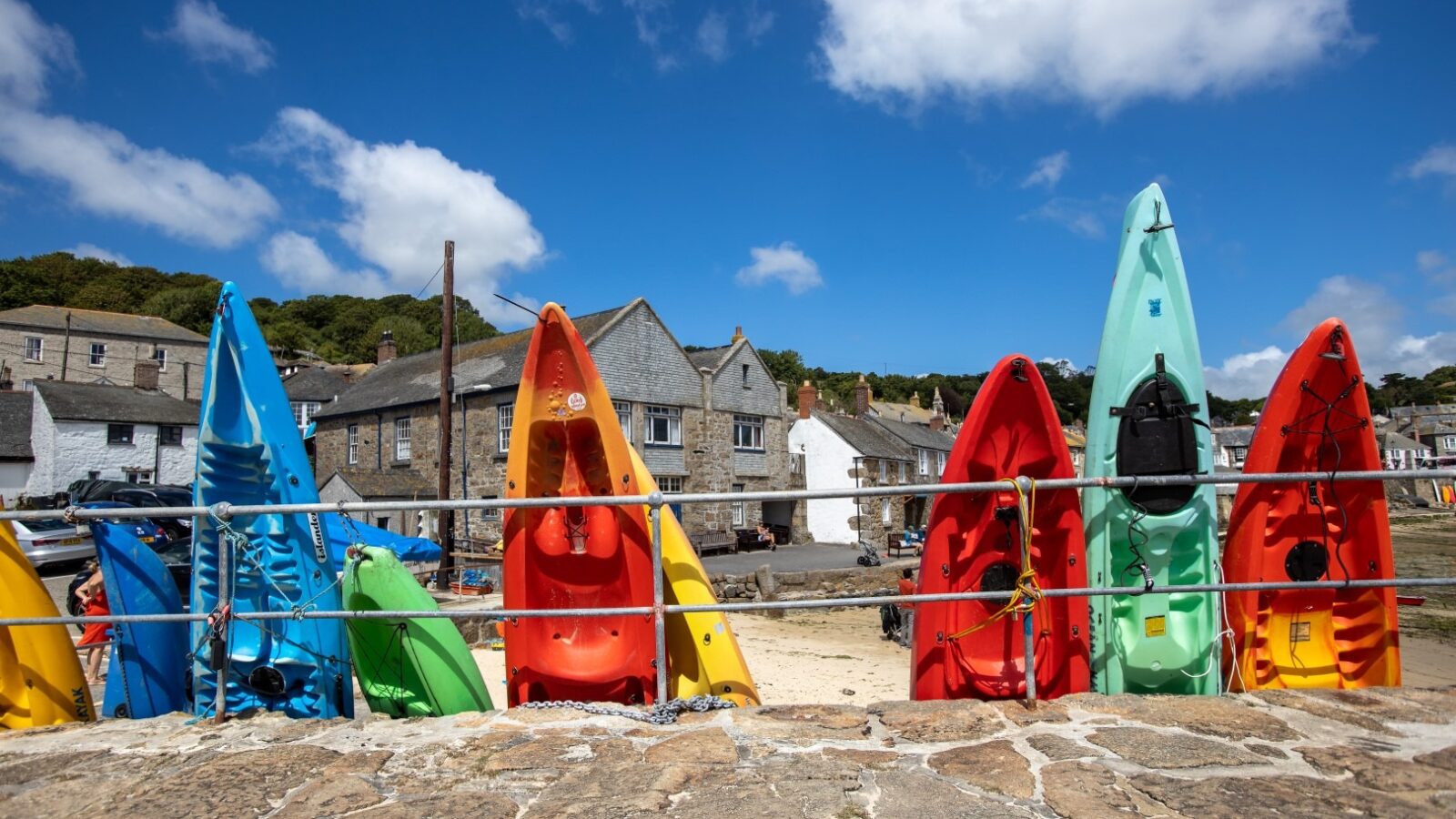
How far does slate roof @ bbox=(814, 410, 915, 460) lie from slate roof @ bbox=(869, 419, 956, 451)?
62cm

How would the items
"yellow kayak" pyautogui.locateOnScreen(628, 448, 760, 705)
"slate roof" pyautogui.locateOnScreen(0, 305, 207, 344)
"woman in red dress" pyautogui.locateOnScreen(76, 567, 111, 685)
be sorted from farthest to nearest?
"slate roof" pyautogui.locateOnScreen(0, 305, 207, 344) → "woman in red dress" pyautogui.locateOnScreen(76, 567, 111, 685) → "yellow kayak" pyautogui.locateOnScreen(628, 448, 760, 705)

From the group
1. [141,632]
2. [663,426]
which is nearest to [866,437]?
[663,426]

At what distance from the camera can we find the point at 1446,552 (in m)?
33.3

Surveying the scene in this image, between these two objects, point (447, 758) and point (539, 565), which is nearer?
point (447, 758)

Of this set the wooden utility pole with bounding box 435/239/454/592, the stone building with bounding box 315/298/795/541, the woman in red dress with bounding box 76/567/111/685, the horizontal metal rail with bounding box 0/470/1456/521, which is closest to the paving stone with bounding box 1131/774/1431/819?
the horizontal metal rail with bounding box 0/470/1456/521

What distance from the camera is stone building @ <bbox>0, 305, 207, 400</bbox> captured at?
4141cm

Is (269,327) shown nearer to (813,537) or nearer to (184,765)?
(813,537)

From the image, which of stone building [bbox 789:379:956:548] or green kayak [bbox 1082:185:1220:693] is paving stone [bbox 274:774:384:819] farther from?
stone building [bbox 789:379:956:548]

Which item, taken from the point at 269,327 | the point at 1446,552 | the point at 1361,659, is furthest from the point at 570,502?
the point at 269,327

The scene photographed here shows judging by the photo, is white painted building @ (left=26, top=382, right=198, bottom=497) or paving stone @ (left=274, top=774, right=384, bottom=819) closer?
paving stone @ (left=274, top=774, right=384, bottom=819)

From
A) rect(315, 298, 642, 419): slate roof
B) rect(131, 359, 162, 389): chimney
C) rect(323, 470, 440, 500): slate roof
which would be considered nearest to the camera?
rect(323, 470, 440, 500): slate roof

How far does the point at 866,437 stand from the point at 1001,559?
32339mm

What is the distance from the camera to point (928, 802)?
2535 millimetres

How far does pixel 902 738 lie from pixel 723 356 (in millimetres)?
26818
